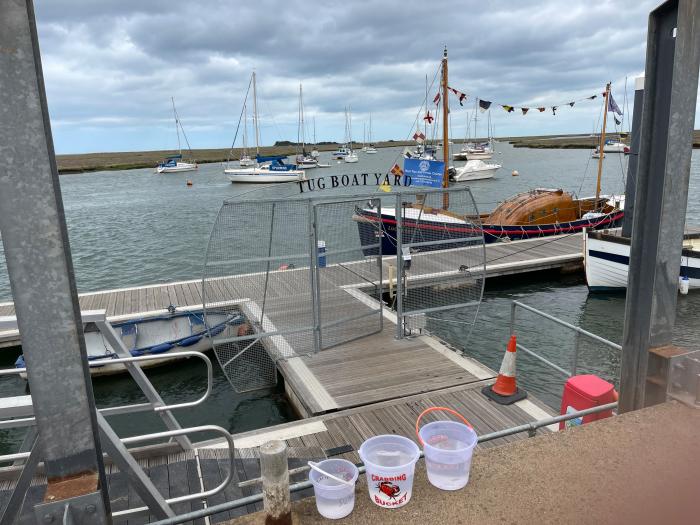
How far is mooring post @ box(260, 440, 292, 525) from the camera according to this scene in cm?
259

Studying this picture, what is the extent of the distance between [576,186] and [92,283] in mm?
59062

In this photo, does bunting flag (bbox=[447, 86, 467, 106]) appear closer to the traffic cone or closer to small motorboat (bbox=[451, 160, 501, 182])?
the traffic cone

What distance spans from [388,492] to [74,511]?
1636 mm

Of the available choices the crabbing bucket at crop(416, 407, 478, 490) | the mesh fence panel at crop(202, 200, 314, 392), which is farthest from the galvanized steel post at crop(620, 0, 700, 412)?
the mesh fence panel at crop(202, 200, 314, 392)

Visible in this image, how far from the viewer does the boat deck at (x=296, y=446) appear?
450cm

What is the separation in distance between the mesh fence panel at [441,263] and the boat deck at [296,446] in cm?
228

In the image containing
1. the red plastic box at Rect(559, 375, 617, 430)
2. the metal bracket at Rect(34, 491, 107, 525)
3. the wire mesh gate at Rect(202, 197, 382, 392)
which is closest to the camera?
the metal bracket at Rect(34, 491, 107, 525)

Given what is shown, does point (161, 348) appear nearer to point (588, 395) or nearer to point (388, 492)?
point (588, 395)

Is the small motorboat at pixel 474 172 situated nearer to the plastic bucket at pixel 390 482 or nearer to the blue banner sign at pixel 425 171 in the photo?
the blue banner sign at pixel 425 171

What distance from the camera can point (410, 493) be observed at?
296cm

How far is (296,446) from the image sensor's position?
6.76m

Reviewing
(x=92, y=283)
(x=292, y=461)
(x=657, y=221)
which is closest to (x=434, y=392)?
(x=292, y=461)

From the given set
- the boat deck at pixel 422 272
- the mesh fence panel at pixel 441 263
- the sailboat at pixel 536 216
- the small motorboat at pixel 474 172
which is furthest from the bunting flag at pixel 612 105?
the small motorboat at pixel 474 172

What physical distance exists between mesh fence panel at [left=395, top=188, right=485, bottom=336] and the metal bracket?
6.85 metres
